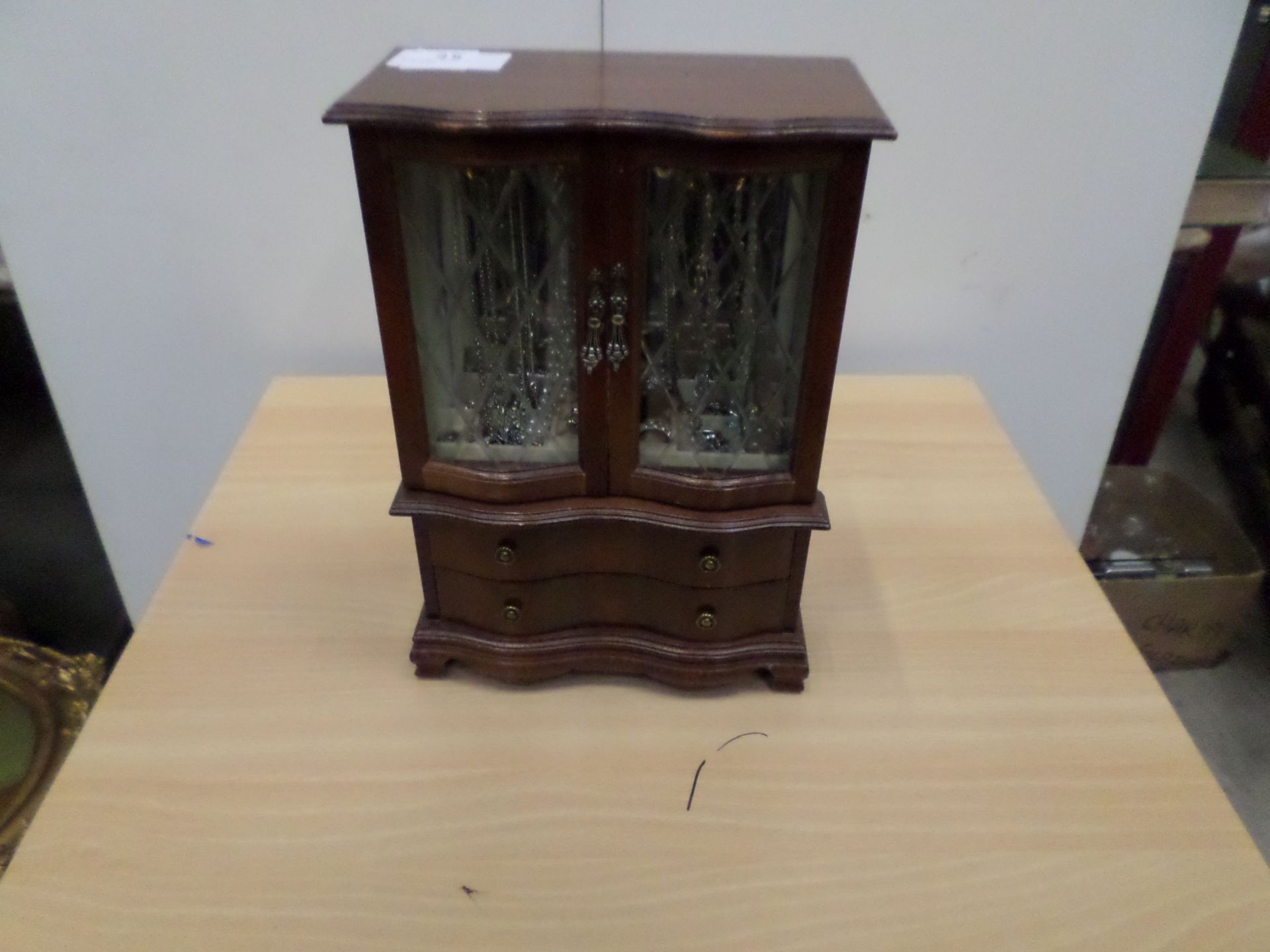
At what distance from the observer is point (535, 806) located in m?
0.73

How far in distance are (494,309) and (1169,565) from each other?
1.26m

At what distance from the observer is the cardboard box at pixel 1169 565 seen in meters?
1.41

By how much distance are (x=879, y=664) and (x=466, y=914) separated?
452 mm

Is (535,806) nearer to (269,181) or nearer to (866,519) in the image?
(866,519)

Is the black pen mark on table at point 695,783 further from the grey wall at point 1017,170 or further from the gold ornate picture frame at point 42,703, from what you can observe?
the gold ornate picture frame at point 42,703

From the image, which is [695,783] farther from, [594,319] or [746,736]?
[594,319]

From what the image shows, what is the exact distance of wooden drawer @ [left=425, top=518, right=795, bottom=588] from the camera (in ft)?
2.54

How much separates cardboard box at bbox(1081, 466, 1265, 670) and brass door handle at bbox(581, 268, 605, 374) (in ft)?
3.66

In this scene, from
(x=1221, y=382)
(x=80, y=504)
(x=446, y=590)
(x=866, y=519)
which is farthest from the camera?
(x=1221, y=382)

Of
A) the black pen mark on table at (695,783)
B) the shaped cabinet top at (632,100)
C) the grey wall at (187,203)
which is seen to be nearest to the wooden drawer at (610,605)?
the black pen mark on table at (695,783)

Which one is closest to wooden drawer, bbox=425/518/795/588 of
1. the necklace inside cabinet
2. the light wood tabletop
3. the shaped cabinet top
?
the necklace inside cabinet

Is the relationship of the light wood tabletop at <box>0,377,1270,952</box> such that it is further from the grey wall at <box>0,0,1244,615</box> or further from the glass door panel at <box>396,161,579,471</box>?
the grey wall at <box>0,0,1244,615</box>

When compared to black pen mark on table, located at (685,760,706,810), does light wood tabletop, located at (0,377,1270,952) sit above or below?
above

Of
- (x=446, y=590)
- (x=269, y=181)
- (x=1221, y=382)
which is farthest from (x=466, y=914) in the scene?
(x=1221, y=382)
